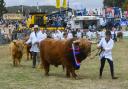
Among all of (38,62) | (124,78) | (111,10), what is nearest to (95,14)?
(111,10)

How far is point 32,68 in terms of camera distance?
18797 mm

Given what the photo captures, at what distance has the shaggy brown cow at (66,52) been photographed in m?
14.3

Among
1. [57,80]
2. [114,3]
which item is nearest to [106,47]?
[57,80]

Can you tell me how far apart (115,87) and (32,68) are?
640 centimetres

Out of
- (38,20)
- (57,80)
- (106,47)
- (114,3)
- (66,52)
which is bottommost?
(114,3)

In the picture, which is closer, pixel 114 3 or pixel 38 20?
pixel 38 20

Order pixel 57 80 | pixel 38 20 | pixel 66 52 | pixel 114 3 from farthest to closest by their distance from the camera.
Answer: pixel 114 3 < pixel 38 20 < pixel 66 52 < pixel 57 80

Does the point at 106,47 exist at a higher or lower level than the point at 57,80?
higher

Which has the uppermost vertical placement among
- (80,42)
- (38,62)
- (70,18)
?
(80,42)

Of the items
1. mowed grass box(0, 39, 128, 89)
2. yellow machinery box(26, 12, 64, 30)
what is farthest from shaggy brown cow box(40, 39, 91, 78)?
yellow machinery box(26, 12, 64, 30)

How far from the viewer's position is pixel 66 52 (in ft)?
49.0

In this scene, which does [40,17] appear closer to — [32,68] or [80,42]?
[32,68]

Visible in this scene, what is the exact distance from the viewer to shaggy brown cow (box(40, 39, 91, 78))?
14.3 metres

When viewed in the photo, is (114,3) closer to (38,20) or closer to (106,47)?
(38,20)
